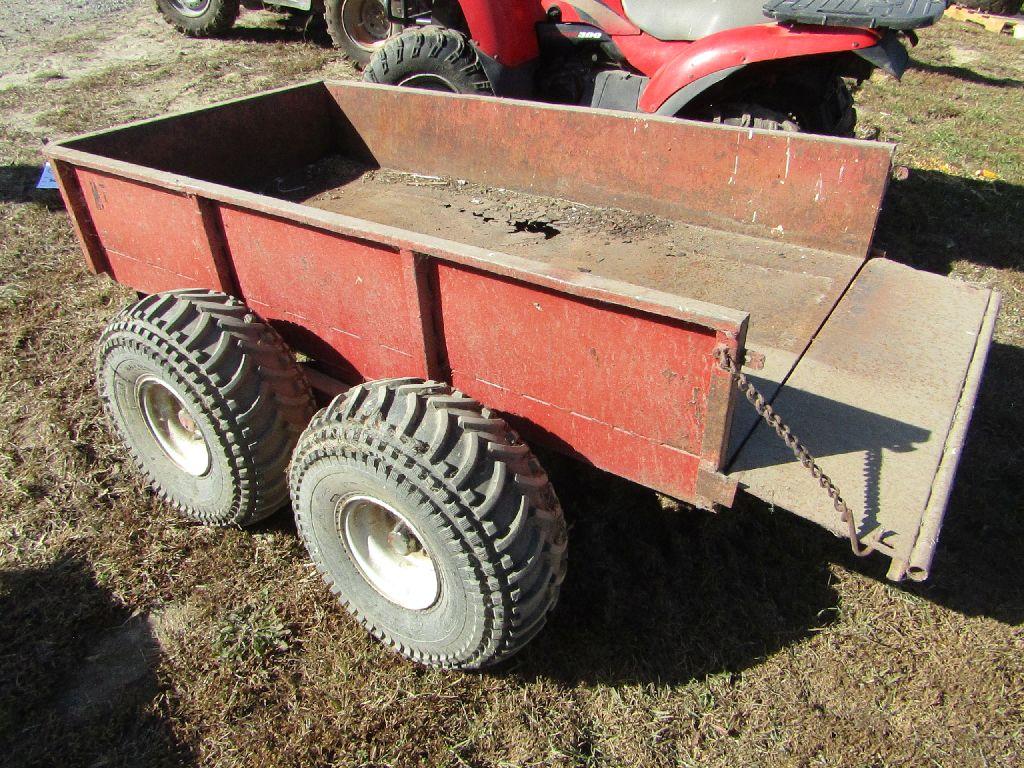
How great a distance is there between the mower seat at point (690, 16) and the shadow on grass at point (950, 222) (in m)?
1.69

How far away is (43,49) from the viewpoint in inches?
375

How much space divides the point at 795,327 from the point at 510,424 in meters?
1.13

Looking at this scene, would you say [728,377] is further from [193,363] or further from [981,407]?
[981,407]

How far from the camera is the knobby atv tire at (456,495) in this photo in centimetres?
199

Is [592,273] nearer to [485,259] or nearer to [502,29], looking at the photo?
[485,259]

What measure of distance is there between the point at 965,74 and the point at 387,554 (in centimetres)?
907

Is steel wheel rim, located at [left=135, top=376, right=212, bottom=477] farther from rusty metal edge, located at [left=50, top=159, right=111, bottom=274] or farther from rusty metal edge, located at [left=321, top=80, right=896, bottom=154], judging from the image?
rusty metal edge, located at [left=321, top=80, right=896, bottom=154]

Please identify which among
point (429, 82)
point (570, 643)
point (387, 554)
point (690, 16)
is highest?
point (690, 16)

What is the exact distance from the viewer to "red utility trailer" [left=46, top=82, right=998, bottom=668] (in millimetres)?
1979

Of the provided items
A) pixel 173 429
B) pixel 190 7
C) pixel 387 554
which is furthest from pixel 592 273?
pixel 190 7

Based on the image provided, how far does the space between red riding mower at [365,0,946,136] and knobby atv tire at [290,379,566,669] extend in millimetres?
2618

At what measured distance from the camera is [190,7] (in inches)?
384

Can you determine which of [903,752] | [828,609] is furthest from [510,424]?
[903,752]

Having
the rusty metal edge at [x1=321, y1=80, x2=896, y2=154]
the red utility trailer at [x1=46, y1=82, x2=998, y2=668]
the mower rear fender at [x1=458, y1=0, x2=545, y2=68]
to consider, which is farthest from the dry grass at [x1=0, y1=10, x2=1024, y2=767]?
the mower rear fender at [x1=458, y1=0, x2=545, y2=68]
